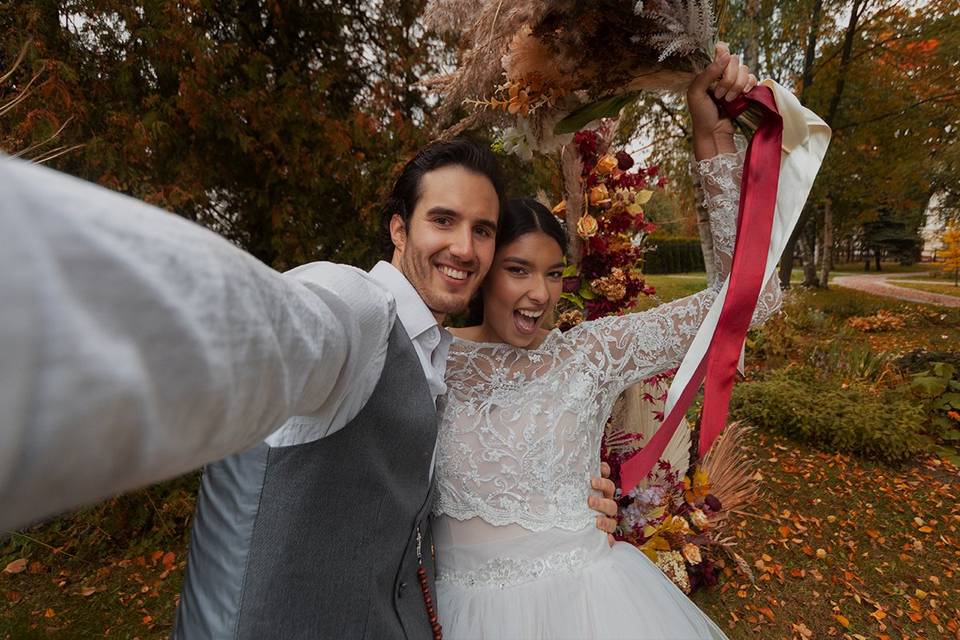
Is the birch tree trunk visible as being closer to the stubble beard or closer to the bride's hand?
the bride's hand

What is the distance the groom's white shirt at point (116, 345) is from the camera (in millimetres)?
270

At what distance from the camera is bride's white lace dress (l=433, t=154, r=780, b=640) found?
5.05 ft

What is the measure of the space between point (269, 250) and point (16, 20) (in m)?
2.06

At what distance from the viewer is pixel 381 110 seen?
167 inches

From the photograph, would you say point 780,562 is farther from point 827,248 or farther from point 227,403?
point 827,248

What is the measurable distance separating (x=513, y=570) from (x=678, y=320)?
3.44 ft

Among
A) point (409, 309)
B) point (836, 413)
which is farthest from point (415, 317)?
point (836, 413)

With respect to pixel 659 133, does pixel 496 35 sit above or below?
below

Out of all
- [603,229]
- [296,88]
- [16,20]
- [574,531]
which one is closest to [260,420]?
[574,531]

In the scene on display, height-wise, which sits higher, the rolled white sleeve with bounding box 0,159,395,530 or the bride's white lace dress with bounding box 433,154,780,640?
the rolled white sleeve with bounding box 0,159,395,530

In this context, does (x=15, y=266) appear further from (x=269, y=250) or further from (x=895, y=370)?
(x=895, y=370)

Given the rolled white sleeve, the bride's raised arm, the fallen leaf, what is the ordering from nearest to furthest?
the rolled white sleeve → the bride's raised arm → the fallen leaf

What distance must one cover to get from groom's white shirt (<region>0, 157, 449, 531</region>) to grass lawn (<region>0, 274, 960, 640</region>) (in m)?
3.62

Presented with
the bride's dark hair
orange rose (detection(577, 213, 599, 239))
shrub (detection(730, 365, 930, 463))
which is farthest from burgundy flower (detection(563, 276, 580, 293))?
shrub (detection(730, 365, 930, 463))
